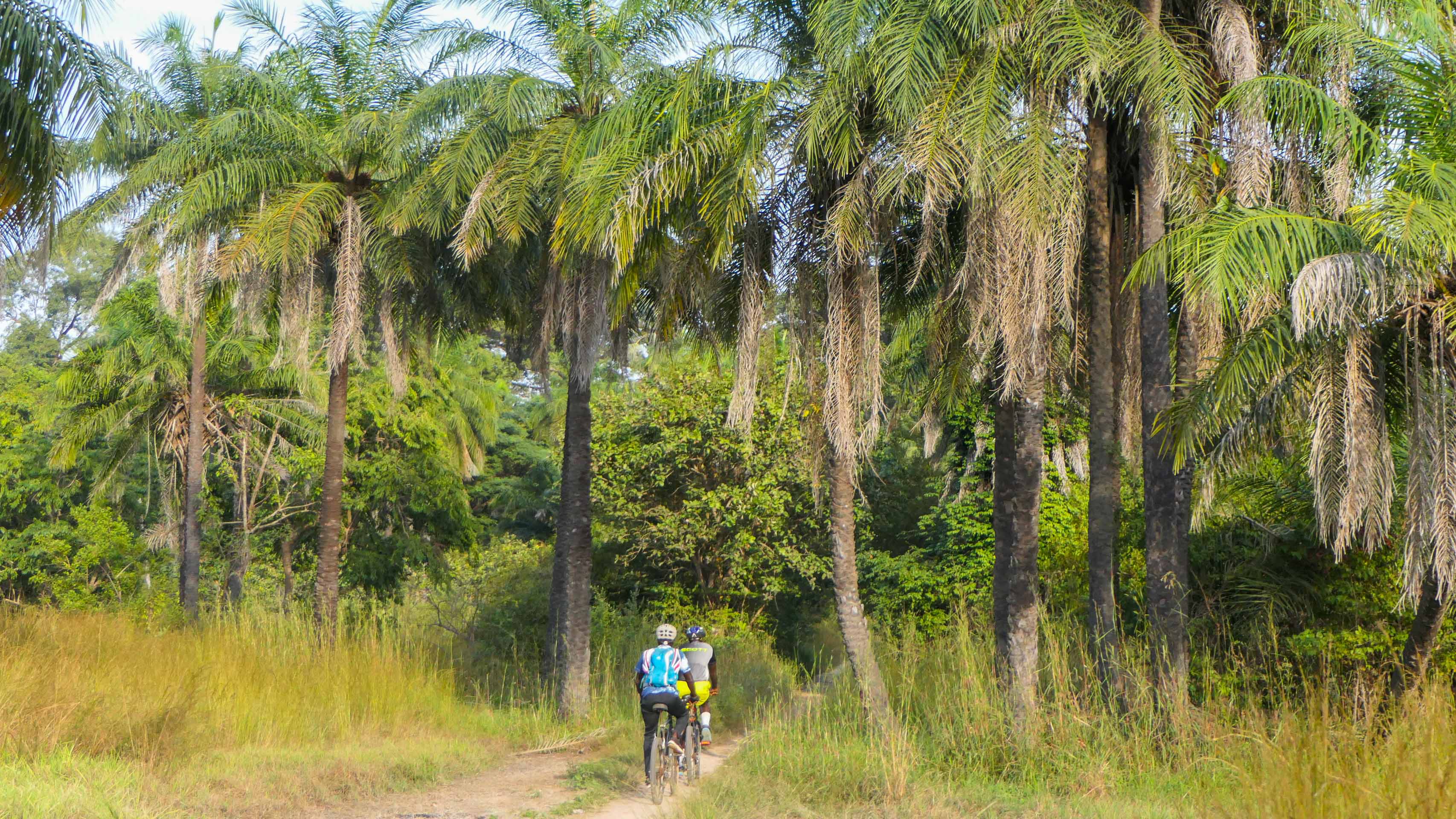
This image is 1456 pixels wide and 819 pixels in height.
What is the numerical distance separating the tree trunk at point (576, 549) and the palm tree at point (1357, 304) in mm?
7769

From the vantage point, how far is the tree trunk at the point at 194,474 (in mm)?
20812

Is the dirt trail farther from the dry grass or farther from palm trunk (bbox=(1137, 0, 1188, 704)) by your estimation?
palm trunk (bbox=(1137, 0, 1188, 704))

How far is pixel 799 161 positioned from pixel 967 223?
1958 mm

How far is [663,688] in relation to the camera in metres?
10.5

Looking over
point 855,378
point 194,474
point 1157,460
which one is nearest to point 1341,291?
point 1157,460

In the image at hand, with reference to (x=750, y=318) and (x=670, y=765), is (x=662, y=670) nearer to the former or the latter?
(x=670, y=765)

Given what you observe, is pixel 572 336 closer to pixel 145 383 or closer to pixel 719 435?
pixel 719 435

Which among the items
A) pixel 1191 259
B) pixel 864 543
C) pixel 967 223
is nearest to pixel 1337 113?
pixel 1191 259

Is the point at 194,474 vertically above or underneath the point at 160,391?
underneath

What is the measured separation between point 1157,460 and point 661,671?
521 centimetres

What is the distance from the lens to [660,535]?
21.5 meters

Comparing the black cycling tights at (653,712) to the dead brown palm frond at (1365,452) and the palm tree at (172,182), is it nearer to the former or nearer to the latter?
the dead brown palm frond at (1365,452)

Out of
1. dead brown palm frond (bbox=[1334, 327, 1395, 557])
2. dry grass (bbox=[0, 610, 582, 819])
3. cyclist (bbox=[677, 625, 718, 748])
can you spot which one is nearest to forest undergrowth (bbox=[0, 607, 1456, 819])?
dry grass (bbox=[0, 610, 582, 819])

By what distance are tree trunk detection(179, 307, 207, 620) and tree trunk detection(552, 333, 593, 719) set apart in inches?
336
